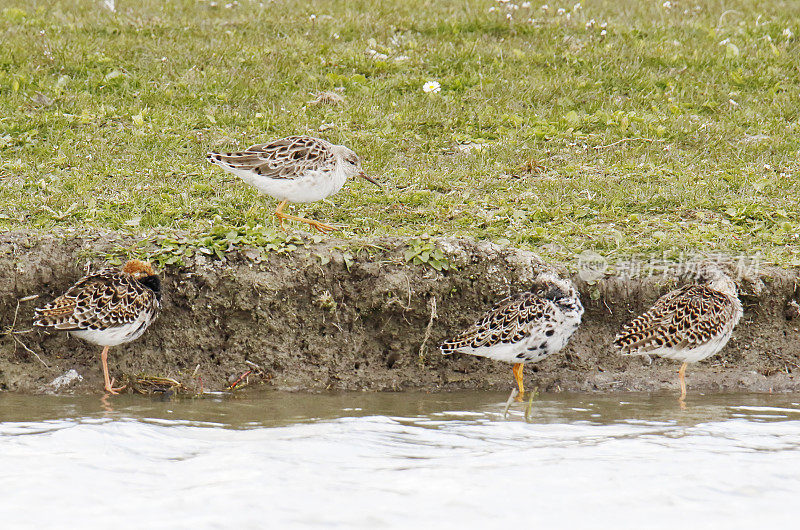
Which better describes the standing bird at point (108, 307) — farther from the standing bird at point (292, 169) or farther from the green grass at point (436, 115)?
the standing bird at point (292, 169)

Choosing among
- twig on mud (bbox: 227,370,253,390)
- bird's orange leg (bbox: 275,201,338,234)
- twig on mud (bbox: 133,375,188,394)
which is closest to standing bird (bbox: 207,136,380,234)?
bird's orange leg (bbox: 275,201,338,234)

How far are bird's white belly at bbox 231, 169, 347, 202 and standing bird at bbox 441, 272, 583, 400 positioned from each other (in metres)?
2.26

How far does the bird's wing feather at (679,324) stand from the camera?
27.9 ft

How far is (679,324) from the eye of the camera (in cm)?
853

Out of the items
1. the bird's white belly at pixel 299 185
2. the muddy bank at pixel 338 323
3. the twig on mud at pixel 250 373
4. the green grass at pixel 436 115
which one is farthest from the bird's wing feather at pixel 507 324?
the bird's white belly at pixel 299 185

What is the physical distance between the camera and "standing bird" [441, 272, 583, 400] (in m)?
8.42

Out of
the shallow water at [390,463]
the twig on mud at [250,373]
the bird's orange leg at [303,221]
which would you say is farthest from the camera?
the bird's orange leg at [303,221]

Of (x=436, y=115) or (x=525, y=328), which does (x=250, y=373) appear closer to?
(x=525, y=328)

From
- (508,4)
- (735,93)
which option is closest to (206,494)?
(735,93)

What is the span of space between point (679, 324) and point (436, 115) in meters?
6.09

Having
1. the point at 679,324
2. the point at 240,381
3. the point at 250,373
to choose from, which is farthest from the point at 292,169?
the point at 679,324

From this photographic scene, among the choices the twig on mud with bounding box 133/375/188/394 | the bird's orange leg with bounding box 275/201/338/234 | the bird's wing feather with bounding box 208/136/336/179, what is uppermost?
the bird's wing feather with bounding box 208/136/336/179

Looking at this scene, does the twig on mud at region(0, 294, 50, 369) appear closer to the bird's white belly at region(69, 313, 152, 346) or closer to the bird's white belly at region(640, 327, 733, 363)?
the bird's white belly at region(69, 313, 152, 346)

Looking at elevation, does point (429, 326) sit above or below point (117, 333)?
above
